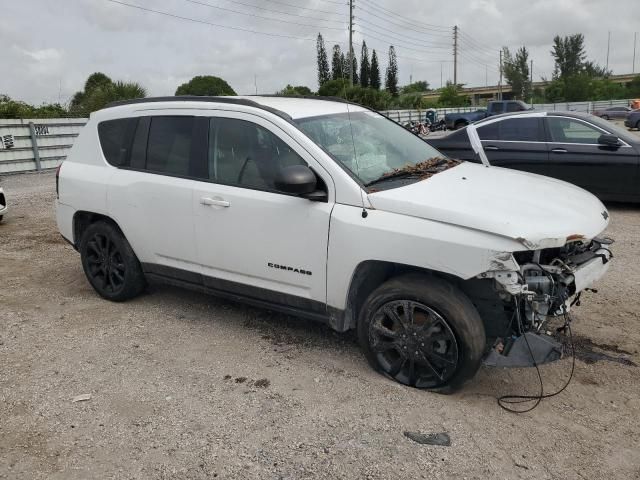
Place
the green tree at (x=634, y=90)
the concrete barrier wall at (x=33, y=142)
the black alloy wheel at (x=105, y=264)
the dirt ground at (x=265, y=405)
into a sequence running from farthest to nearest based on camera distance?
the green tree at (x=634, y=90) → the concrete barrier wall at (x=33, y=142) → the black alloy wheel at (x=105, y=264) → the dirt ground at (x=265, y=405)

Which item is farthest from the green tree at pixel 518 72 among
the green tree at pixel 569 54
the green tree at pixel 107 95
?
the green tree at pixel 107 95

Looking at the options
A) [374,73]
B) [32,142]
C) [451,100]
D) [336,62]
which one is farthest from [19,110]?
[374,73]

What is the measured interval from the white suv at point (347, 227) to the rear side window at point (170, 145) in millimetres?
13

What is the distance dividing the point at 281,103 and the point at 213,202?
0.94 metres

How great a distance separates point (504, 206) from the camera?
11.3 ft

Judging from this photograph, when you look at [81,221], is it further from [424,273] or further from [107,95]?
[107,95]

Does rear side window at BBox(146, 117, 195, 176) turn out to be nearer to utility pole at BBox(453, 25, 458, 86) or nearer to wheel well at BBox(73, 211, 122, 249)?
wheel well at BBox(73, 211, 122, 249)

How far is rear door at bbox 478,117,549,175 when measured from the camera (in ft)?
27.9

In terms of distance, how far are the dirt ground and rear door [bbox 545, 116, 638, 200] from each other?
348 centimetres

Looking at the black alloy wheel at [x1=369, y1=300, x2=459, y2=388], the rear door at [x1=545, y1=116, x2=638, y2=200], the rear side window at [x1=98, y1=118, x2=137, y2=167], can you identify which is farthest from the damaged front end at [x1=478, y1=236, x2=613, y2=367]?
the rear door at [x1=545, y1=116, x2=638, y2=200]

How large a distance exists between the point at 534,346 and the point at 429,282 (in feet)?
2.35

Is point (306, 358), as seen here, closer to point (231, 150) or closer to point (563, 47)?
point (231, 150)

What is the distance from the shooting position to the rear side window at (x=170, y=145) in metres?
4.53

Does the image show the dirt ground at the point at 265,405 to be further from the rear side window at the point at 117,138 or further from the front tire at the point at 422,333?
the rear side window at the point at 117,138
